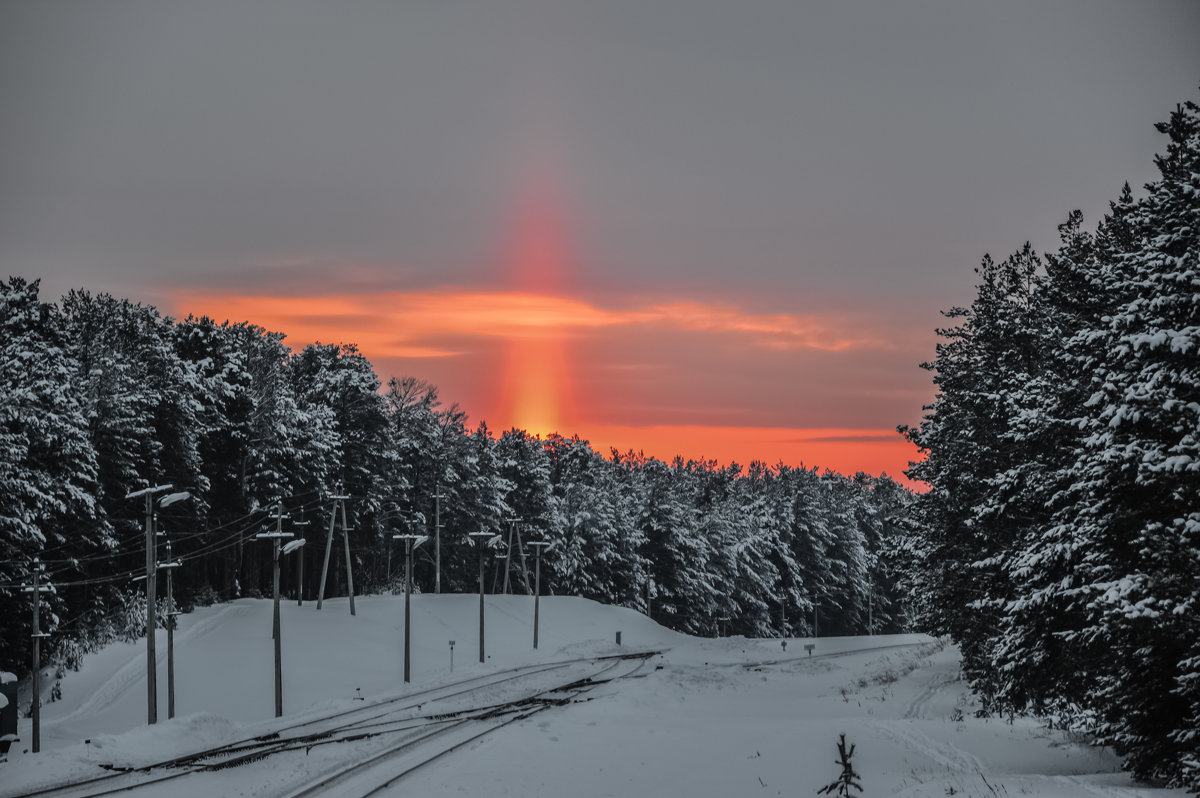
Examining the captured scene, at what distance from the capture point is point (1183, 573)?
1764cm

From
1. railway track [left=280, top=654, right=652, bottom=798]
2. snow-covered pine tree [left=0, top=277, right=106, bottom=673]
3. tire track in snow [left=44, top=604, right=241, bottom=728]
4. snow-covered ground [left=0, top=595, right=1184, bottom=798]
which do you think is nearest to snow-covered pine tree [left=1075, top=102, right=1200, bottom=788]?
snow-covered ground [left=0, top=595, right=1184, bottom=798]

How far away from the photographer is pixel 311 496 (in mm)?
81312

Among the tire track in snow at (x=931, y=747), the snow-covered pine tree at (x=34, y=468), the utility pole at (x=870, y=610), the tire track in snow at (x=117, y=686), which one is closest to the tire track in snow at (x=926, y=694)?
the tire track in snow at (x=931, y=747)

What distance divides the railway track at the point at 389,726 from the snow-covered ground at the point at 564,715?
1.32 ft

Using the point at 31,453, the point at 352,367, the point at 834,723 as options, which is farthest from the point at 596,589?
the point at 834,723

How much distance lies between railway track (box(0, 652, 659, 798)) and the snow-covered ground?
1.32ft

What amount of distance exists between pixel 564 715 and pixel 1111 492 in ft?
72.7

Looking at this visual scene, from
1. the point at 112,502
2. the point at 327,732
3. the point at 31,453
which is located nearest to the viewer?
the point at 327,732

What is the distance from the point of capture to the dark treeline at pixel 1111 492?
18.3 m

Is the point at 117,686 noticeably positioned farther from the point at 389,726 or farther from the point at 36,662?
the point at 389,726

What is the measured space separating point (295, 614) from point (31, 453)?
74.1ft

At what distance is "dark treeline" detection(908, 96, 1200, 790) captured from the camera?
1831 centimetres

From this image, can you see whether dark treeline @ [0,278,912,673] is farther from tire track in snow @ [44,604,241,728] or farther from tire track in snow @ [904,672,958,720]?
tire track in snow @ [904,672,958,720]

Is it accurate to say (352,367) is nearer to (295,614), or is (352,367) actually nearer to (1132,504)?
(295,614)
